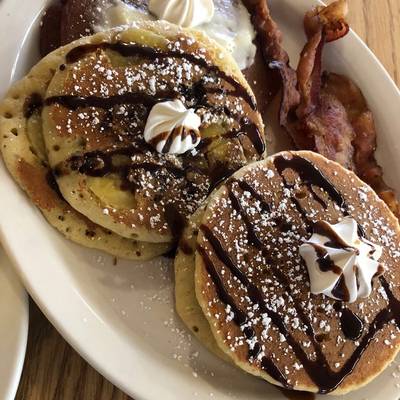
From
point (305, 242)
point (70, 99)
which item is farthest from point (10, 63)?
point (305, 242)

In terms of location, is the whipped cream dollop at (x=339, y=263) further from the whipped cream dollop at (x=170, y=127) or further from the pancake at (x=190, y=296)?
the whipped cream dollop at (x=170, y=127)

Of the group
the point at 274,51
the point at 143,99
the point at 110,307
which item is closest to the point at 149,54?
the point at 143,99

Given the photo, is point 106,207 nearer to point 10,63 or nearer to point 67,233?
point 67,233

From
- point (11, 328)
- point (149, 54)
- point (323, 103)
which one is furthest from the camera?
point (323, 103)

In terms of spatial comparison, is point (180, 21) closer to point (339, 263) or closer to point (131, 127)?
point (131, 127)

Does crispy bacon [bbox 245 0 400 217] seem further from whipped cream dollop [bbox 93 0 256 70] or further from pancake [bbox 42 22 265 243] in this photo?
pancake [bbox 42 22 265 243]

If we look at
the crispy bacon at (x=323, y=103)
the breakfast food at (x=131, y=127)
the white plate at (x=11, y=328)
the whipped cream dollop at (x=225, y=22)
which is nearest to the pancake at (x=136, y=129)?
the breakfast food at (x=131, y=127)

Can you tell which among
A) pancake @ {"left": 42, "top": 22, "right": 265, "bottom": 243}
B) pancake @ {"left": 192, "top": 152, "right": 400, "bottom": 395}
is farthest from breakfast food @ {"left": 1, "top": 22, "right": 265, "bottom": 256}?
pancake @ {"left": 192, "top": 152, "right": 400, "bottom": 395}

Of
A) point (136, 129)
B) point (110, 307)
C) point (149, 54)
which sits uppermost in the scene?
point (149, 54)
